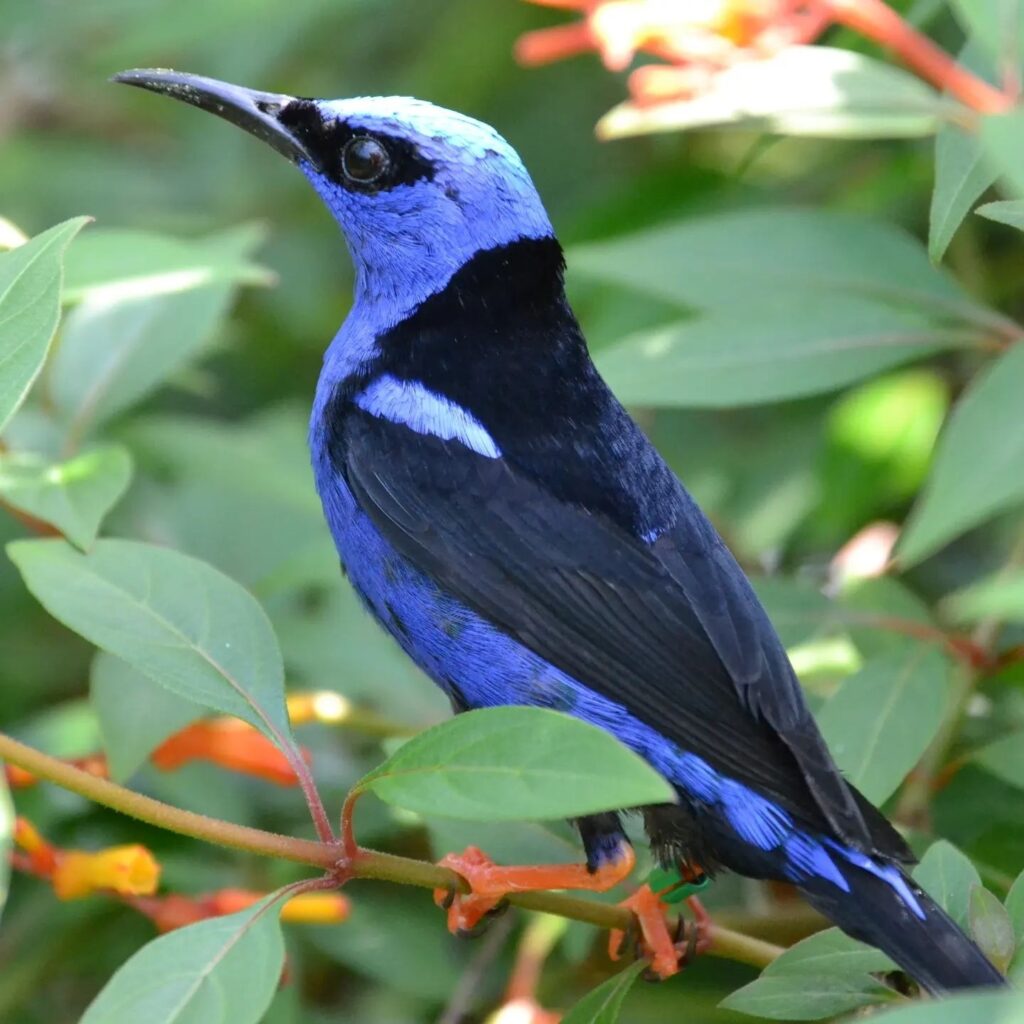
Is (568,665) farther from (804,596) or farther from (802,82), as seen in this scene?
(802,82)

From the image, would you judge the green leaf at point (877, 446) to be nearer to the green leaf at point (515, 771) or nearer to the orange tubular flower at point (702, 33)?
the orange tubular flower at point (702, 33)

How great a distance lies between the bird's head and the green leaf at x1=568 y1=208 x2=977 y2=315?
0.21 metres

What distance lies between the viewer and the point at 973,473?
1.63 metres

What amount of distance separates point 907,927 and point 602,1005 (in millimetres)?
478

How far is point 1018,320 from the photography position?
4.50m

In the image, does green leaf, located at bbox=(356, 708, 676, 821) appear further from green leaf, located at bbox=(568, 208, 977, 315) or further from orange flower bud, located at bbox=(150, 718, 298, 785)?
green leaf, located at bbox=(568, 208, 977, 315)

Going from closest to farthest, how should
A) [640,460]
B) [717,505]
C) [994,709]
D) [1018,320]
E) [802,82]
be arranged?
1. [802,82]
2. [640,460]
3. [994,709]
4. [717,505]
5. [1018,320]

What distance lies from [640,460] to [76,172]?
3211 mm

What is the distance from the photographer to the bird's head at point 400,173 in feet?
10.4

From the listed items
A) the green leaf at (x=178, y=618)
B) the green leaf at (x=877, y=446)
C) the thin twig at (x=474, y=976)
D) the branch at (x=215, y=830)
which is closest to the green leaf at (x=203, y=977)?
the branch at (x=215, y=830)

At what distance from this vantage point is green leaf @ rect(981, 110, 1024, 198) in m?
1.37

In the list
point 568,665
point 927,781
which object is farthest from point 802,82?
point 927,781

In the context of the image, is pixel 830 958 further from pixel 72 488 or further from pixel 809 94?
pixel 72 488

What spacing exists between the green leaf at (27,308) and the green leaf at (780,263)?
53.7 inches
